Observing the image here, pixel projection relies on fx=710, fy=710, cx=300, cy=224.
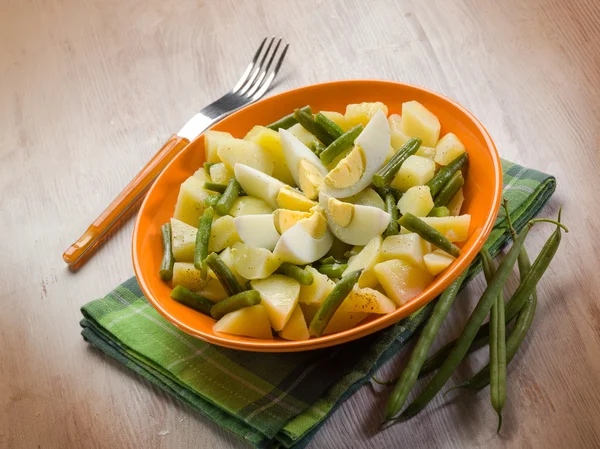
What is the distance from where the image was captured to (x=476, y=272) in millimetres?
2199

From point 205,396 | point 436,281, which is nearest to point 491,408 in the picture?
point 436,281

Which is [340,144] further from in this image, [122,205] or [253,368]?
[122,205]

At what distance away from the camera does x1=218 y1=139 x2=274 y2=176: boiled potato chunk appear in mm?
2279

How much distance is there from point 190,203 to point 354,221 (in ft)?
1.95

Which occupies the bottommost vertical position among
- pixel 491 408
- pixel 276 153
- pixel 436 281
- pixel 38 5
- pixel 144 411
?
pixel 491 408

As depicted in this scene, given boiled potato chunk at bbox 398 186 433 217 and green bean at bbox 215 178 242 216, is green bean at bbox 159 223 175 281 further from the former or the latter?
boiled potato chunk at bbox 398 186 433 217

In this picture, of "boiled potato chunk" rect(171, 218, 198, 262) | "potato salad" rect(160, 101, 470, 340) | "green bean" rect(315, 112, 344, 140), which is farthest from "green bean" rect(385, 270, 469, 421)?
"boiled potato chunk" rect(171, 218, 198, 262)

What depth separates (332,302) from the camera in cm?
187

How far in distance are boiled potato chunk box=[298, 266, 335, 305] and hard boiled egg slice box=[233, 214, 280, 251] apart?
175 mm

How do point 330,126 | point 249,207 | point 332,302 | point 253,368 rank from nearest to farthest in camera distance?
point 332,302
point 253,368
point 249,207
point 330,126

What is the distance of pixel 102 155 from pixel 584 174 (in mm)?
1898

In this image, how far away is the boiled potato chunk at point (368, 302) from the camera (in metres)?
1.88

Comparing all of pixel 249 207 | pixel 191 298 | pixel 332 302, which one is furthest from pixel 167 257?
pixel 332 302

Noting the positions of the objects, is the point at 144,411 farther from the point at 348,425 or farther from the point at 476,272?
the point at 476,272
